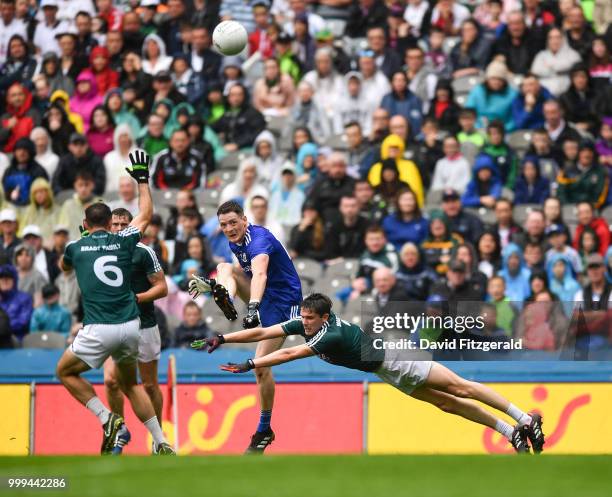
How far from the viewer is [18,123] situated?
70.5 feet

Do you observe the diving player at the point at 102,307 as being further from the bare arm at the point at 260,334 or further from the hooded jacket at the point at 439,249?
the hooded jacket at the point at 439,249

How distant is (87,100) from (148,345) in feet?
28.3

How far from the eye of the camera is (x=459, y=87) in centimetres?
2027

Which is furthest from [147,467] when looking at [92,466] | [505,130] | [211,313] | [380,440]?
[505,130]

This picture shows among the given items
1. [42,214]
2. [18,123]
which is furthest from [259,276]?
[18,123]

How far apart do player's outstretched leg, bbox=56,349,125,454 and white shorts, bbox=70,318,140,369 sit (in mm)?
97

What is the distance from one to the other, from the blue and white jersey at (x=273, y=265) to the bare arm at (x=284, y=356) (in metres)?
1.24

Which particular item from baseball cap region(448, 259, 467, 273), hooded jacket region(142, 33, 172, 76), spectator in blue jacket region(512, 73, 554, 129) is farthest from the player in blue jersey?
hooded jacket region(142, 33, 172, 76)

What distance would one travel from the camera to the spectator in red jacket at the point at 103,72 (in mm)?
21734

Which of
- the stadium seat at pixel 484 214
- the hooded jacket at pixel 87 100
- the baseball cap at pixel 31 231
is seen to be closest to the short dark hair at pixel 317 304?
the stadium seat at pixel 484 214

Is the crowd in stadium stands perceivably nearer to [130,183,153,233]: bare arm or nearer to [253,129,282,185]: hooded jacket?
[253,129,282,185]: hooded jacket

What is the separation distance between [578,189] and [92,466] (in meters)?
10.4

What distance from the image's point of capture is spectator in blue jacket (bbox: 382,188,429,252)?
17.9 metres

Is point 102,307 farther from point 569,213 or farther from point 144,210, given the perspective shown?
point 569,213
